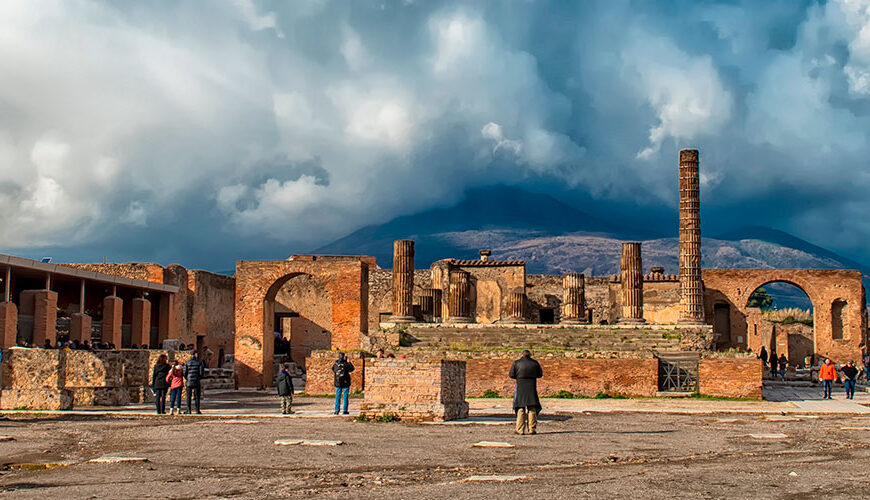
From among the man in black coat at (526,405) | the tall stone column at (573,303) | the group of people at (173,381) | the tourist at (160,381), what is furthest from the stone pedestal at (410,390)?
the tall stone column at (573,303)

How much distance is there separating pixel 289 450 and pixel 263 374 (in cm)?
2045

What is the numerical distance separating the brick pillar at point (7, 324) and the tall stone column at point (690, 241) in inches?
805

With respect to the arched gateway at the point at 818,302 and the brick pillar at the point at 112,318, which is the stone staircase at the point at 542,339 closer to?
the brick pillar at the point at 112,318

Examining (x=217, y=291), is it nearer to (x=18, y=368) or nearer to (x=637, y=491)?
(x=18, y=368)

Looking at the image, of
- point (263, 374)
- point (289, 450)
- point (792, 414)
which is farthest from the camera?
point (263, 374)

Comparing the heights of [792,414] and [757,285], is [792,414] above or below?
below

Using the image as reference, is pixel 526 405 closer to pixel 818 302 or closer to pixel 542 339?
pixel 542 339

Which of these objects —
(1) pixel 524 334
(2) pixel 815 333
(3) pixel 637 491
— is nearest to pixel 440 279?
(1) pixel 524 334

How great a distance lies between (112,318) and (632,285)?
1751cm

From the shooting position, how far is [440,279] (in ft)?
136

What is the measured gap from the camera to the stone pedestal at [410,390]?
16.4 metres

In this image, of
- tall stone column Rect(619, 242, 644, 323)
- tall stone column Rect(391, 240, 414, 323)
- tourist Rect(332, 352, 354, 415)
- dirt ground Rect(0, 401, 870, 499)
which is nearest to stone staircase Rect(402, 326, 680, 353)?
tall stone column Rect(391, 240, 414, 323)

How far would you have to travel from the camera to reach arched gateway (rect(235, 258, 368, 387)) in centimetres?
3183

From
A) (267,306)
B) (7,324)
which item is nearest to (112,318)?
(267,306)
